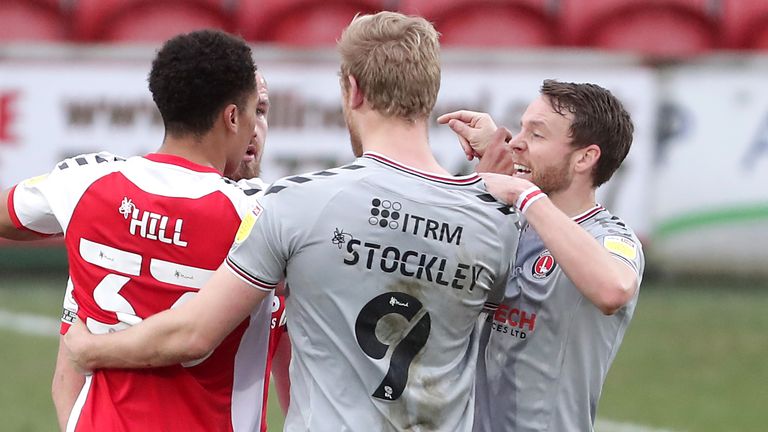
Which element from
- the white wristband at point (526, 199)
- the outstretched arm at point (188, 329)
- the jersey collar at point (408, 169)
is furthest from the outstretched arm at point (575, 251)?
the outstretched arm at point (188, 329)

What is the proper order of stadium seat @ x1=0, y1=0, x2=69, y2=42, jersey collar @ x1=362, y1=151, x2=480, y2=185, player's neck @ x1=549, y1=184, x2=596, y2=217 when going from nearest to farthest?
jersey collar @ x1=362, y1=151, x2=480, y2=185
player's neck @ x1=549, y1=184, x2=596, y2=217
stadium seat @ x1=0, y1=0, x2=69, y2=42

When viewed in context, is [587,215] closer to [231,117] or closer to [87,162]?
[231,117]

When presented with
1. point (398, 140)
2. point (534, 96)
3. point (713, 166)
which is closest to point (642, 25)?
point (713, 166)

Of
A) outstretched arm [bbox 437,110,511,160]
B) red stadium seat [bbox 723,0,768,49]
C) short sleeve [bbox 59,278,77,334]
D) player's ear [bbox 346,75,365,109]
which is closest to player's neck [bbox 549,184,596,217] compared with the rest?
outstretched arm [bbox 437,110,511,160]

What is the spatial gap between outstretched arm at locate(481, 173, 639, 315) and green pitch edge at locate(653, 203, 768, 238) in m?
7.95

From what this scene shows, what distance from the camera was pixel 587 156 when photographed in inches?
153

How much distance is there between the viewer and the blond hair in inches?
133

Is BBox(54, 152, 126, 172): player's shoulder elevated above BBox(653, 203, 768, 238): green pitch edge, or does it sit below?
above

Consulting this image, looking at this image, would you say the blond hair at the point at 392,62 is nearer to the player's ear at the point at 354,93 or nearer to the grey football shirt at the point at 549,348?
the player's ear at the point at 354,93

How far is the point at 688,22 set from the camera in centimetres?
1258

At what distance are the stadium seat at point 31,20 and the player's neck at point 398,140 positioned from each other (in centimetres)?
942

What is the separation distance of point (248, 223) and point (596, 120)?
1172 mm

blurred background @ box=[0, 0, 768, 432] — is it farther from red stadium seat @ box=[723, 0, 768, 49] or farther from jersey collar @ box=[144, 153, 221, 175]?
jersey collar @ box=[144, 153, 221, 175]

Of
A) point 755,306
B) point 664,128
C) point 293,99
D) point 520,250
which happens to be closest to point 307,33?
point 293,99
